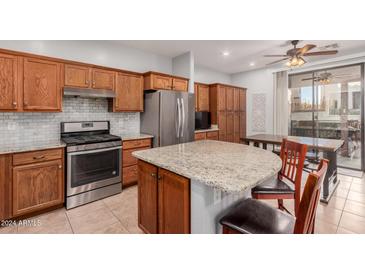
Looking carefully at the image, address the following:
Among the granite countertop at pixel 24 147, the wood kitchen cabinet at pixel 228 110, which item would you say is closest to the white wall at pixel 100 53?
the granite countertop at pixel 24 147

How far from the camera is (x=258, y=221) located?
1236 millimetres

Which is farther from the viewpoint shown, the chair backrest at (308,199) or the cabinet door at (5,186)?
→ the cabinet door at (5,186)

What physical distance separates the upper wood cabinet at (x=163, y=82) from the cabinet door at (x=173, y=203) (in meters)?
2.38

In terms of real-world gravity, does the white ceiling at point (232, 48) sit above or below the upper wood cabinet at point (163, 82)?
above

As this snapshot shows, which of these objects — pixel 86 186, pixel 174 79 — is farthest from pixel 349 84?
pixel 86 186

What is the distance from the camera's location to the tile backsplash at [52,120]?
2.59 meters

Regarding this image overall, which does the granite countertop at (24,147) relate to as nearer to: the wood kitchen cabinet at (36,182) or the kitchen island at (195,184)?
the wood kitchen cabinet at (36,182)

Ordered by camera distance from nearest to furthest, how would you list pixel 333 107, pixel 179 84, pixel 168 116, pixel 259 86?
pixel 168 116 → pixel 179 84 → pixel 333 107 → pixel 259 86

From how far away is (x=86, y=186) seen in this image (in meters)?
2.76

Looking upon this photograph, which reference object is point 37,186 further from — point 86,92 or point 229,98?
point 229,98

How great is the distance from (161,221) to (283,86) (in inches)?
202

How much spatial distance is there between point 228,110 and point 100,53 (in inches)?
135

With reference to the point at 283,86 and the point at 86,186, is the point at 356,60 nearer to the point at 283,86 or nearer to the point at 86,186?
the point at 283,86

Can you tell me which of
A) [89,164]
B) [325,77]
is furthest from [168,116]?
[325,77]
